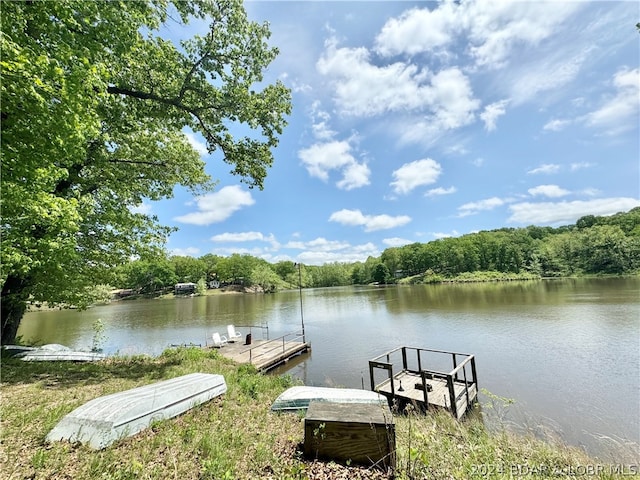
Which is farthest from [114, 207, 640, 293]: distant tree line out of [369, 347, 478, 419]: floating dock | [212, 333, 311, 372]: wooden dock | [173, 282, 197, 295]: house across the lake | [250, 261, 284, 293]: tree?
[369, 347, 478, 419]: floating dock

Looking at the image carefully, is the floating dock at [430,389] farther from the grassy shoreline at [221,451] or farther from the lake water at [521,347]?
the grassy shoreline at [221,451]

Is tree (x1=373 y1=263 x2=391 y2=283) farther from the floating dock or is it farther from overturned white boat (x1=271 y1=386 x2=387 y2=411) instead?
overturned white boat (x1=271 y1=386 x2=387 y2=411)

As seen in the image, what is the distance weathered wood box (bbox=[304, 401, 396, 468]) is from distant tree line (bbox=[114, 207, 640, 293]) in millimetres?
61147

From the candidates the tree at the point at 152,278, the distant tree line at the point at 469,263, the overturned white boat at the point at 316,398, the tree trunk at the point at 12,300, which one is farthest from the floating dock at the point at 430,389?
the tree at the point at 152,278

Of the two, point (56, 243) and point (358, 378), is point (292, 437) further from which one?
point (358, 378)

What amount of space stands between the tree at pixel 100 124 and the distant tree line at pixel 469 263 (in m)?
52.5

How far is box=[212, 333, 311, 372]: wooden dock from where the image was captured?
45.9 ft

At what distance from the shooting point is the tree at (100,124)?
4785 millimetres

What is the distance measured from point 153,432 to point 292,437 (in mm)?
1957

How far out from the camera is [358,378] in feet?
42.8

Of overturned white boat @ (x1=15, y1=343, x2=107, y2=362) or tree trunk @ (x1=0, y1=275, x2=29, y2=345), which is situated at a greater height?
tree trunk @ (x1=0, y1=275, x2=29, y2=345)

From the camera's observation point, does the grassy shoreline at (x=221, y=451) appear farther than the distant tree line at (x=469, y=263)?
No

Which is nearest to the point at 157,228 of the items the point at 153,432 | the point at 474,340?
the point at 153,432

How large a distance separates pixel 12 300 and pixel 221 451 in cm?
907
